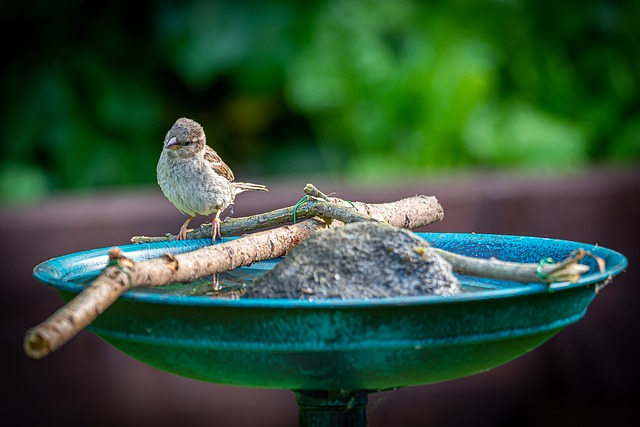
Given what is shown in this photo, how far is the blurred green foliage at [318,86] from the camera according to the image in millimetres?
5848

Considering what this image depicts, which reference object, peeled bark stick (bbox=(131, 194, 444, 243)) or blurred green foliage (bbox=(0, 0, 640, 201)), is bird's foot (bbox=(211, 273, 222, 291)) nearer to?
peeled bark stick (bbox=(131, 194, 444, 243))

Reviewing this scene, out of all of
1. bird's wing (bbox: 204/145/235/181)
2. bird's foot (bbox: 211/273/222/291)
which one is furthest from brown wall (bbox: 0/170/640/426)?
bird's foot (bbox: 211/273/222/291)

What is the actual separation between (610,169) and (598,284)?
11.6ft

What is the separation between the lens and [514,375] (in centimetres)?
468

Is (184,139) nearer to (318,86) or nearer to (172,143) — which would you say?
(172,143)

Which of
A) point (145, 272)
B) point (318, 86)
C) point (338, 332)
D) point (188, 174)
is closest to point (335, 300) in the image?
point (338, 332)

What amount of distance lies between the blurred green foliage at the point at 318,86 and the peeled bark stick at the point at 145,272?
11.6 feet

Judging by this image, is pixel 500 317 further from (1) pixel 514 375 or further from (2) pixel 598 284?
(1) pixel 514 375

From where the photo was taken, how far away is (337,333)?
152cm

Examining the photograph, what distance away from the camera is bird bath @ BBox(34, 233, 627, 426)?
1.50m

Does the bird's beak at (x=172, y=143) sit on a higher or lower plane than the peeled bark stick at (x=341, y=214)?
higher

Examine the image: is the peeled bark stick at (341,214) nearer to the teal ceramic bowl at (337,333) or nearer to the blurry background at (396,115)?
the teal ceramic bowl at (337,333)

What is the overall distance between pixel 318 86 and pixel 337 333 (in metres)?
4.54

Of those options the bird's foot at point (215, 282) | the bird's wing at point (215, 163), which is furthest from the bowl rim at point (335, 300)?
the bird's wing at point (215, 163)
